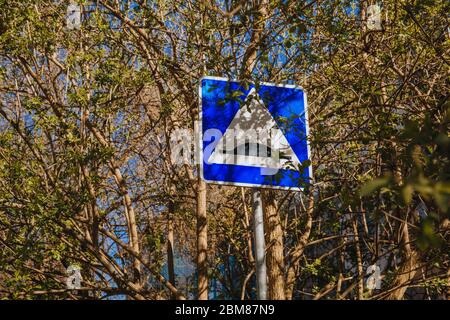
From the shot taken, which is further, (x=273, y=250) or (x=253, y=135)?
(x=273, y=250)

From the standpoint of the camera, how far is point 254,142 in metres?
3.49

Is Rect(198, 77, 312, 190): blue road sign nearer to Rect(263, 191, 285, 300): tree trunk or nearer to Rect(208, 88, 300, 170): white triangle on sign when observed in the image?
Rect(208, 88, 300, 170): white triangle on sign

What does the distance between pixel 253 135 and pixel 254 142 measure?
40 mm

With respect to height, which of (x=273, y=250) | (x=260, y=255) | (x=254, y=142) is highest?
(x=254, y=142)

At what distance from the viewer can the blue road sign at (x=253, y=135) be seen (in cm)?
337

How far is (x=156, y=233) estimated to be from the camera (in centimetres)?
841

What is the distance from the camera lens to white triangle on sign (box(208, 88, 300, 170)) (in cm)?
340

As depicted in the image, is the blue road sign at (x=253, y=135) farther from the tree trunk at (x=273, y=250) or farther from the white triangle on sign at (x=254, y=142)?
the tree trunk at (x=273, y=250)

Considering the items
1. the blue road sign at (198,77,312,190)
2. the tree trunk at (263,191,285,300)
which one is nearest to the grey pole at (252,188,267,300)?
the blue road sign at (198,77,312,190)

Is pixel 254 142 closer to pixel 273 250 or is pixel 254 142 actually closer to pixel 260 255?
pixel 260 255

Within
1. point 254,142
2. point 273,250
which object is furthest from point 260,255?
point 273,250

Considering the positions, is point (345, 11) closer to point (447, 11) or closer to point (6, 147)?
point (447, 11)
